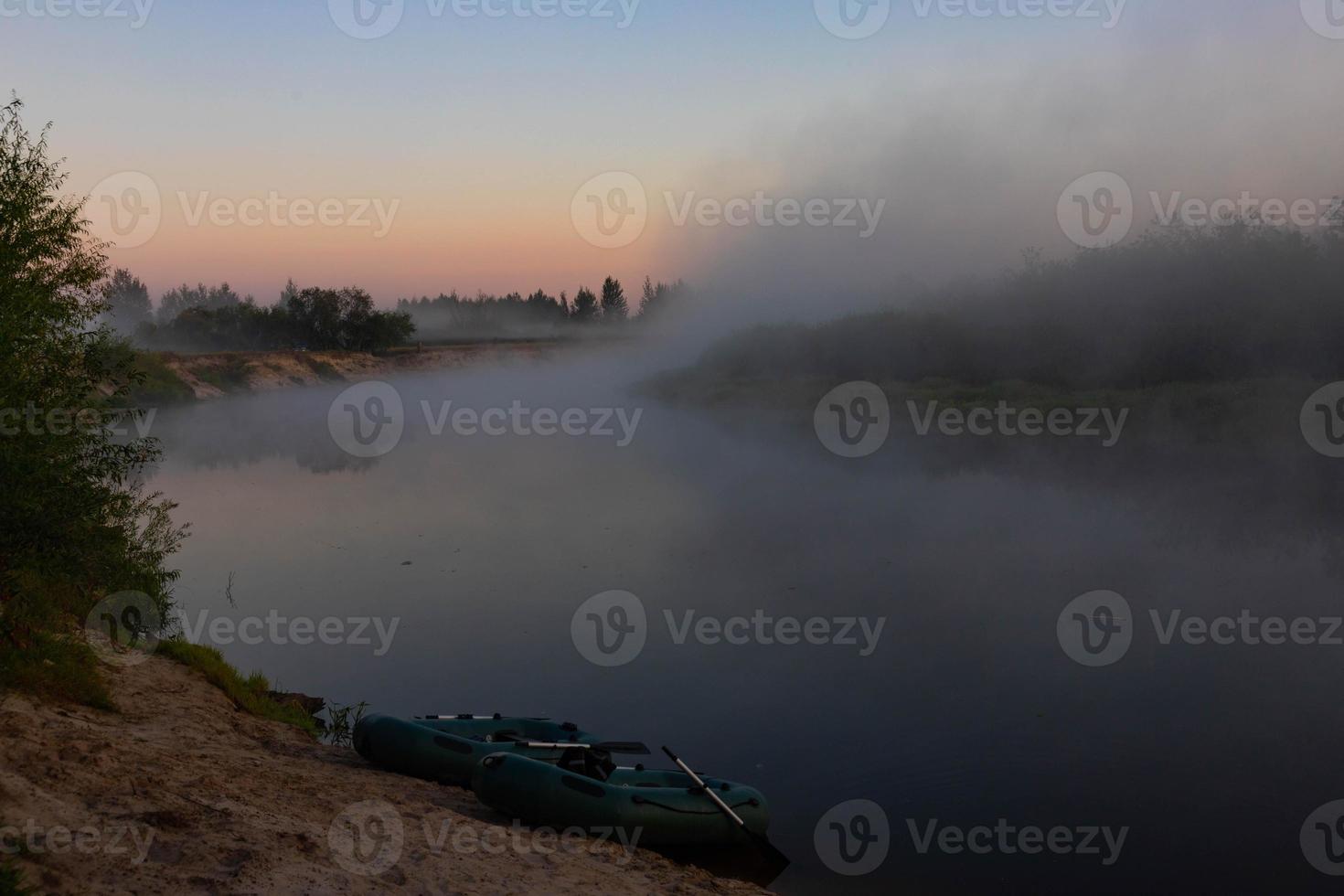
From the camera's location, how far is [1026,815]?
9992mm

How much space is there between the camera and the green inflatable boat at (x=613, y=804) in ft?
29.5

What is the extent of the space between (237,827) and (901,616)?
11.5m

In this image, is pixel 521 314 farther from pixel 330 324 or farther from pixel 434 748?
pixel 434 748

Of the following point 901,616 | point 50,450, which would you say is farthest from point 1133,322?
point 50,450

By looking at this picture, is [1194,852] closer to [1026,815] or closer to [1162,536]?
[1026,815]

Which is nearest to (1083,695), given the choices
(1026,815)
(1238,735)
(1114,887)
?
(1238,735)

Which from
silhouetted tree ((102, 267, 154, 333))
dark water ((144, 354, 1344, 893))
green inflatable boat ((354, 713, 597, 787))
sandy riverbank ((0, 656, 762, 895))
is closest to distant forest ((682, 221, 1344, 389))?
dark water ((144, 354, 1344, 893))

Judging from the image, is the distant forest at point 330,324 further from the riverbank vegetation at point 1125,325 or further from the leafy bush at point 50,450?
the leafy bush at point 50,450

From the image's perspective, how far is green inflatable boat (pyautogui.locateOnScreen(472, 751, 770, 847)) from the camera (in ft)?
29.5

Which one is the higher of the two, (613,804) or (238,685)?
(613,804)

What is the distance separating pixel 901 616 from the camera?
648 inches

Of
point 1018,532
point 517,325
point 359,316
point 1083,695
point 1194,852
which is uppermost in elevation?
point 517,325

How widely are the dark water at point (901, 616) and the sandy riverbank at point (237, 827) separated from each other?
8.50ft

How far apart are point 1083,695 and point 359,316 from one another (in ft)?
291
